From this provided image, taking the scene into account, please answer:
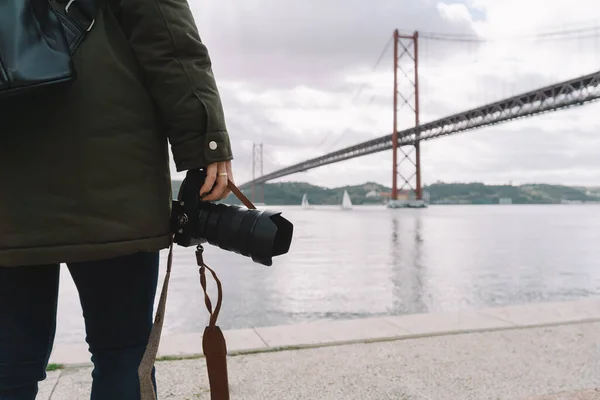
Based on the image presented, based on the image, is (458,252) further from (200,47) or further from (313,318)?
(200,47)

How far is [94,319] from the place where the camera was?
695mm

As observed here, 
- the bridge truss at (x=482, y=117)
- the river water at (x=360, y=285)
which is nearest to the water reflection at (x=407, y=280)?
the river water at (x=360, y=285)

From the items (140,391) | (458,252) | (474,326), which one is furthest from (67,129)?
(458,252)

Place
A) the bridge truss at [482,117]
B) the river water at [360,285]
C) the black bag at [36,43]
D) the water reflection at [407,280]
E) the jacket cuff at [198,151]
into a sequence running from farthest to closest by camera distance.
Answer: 1. the bridge truss at [482,117]
2. the water reflection at [407,280]
3. the river water at [360,285]
4. the jacket cuff at [198,151]
5. the black bag at [36,43]

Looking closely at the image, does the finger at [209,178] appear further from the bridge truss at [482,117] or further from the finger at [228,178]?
the bridge truss at [482,117]

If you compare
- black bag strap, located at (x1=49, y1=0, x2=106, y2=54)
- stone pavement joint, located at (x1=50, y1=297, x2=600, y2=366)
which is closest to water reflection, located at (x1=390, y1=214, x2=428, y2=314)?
stone pavement joint, located at (x1=50, y1=297, x2=600, y2=366)

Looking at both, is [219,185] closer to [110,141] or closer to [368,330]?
[110,141]

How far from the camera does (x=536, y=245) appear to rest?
7574 mm

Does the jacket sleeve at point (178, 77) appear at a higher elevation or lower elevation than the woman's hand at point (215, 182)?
higher

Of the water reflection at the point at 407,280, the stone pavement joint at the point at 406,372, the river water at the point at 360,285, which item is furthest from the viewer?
the water reflection at the point at 407,280

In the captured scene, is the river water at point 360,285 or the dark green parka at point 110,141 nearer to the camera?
the dark green parka at point 110,141

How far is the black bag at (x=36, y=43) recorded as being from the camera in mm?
580

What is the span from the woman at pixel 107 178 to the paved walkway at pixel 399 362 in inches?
24.6

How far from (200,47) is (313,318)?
202 cm
